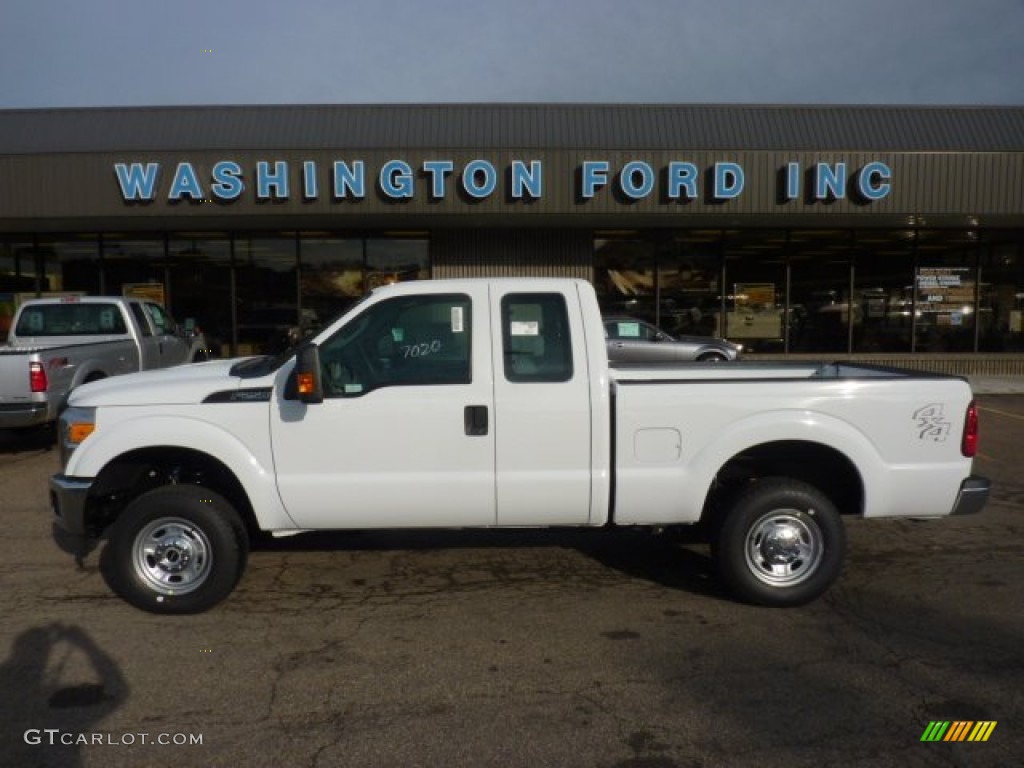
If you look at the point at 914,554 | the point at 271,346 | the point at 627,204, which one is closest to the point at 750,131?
the point at 627,204

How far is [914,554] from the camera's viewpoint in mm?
6012

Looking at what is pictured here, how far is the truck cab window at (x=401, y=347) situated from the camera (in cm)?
471

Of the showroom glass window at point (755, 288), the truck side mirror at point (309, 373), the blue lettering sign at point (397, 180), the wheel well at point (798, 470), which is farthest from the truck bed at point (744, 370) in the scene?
the showroom glass window at point (755, 288)

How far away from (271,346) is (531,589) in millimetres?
14755

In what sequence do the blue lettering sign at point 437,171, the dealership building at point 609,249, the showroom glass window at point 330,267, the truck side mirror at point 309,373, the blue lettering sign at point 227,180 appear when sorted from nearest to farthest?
the truck side mirror at point 309,373
the blue lettering sign at point 227,180
the blue lettering sign at point 437,171
the dealership building at point 609,249
the showroom glass window at point 330,267

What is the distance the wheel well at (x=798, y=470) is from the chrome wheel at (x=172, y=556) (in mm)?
3062

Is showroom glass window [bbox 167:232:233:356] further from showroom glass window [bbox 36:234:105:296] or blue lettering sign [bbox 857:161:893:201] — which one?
blue lettering sign [bbox 857:161:893:201]

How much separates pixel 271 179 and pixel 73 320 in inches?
194

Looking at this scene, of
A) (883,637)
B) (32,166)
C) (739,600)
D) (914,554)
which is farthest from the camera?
(32,166)

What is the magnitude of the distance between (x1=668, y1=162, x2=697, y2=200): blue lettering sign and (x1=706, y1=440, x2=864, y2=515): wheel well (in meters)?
10.9

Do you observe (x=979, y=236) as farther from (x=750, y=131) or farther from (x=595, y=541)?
(x=595, y=541)

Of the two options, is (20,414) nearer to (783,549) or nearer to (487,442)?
(487,442)

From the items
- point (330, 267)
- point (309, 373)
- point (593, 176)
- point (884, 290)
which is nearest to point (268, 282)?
point (330, 267)

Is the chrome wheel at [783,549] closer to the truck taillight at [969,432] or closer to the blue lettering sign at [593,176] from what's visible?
the truck taillight at [969,432]
